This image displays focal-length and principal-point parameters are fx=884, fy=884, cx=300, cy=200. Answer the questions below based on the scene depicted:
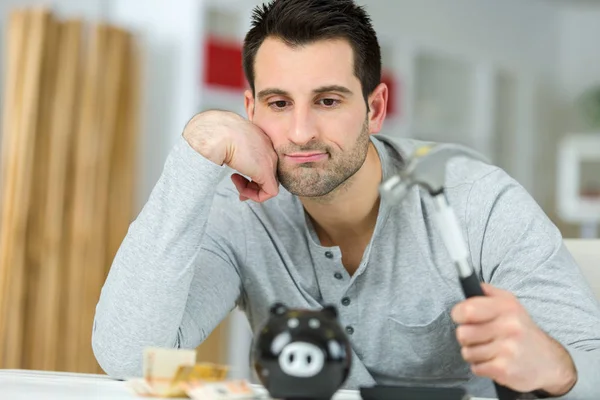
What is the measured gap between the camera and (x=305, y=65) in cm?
162

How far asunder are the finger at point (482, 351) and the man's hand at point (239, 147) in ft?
1.87

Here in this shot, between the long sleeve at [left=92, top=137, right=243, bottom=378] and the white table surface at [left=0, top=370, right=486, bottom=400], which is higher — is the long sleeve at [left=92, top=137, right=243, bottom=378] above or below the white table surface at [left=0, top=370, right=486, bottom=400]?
above

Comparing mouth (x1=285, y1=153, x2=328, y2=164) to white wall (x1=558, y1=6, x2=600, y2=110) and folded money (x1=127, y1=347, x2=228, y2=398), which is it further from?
white wall (x1=558, y1=6, x2=600, y2=110)

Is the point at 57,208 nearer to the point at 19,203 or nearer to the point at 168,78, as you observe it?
the point at 19,203

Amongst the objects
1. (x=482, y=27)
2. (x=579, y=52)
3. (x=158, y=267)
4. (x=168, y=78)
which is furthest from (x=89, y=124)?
(x=579, y=52)

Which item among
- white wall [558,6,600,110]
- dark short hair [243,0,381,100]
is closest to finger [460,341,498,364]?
dark short hair [243,0,381,100]

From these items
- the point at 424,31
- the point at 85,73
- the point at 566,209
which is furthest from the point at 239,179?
the point at 566,209

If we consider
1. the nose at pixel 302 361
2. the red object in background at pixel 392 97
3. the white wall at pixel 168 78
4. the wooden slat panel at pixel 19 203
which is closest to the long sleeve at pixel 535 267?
the nose at pixel 302 361

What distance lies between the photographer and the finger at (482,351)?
1.10 metres

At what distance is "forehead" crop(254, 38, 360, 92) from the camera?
1604 mm

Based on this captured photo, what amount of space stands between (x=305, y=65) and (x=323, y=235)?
0.40 m

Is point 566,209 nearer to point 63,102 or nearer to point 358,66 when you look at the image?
point 63,102

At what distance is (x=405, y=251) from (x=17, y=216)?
218 centimetres

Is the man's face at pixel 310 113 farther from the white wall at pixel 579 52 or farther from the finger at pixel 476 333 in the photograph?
the white wall at pixel 579 52
